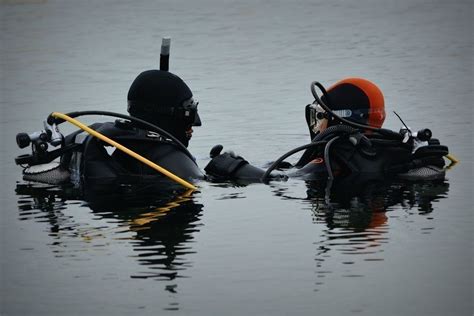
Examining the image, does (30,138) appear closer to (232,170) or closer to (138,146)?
(138,146)

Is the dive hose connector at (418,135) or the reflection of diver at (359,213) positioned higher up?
the dive hose connector at (418,135)

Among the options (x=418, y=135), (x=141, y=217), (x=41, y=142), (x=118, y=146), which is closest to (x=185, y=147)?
(x=118, y=146)

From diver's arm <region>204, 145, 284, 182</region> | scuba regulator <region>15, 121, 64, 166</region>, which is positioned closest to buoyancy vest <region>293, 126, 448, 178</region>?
diver's arm <region>204, 145, 284, 182</region>

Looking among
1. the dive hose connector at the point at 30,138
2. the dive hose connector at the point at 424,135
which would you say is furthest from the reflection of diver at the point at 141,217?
the dive hose connector at the point at 424,135

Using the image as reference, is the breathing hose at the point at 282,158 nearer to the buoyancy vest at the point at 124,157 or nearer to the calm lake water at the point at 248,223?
the calm lake water at the point at 248,223

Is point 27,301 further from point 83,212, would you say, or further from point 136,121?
point 136,121

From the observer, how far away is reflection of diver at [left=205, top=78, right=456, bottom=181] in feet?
41.5

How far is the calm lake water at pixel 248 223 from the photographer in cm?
918

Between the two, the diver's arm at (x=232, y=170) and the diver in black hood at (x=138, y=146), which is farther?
the diver's arm at (x=232, y=170)

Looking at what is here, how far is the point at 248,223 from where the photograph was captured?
1128 centimetres

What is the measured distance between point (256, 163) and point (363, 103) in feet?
6.08

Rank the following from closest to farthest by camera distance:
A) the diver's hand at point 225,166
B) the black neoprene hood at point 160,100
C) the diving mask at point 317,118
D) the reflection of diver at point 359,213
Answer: the reflection of diver at point 359,213
the black neoprene hood at point 160,100
the diver's hand at point 225,166
the diving mask at point 317,118

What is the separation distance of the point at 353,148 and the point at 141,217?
2227 millimetres

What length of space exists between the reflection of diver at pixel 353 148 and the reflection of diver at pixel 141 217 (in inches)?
33.8
